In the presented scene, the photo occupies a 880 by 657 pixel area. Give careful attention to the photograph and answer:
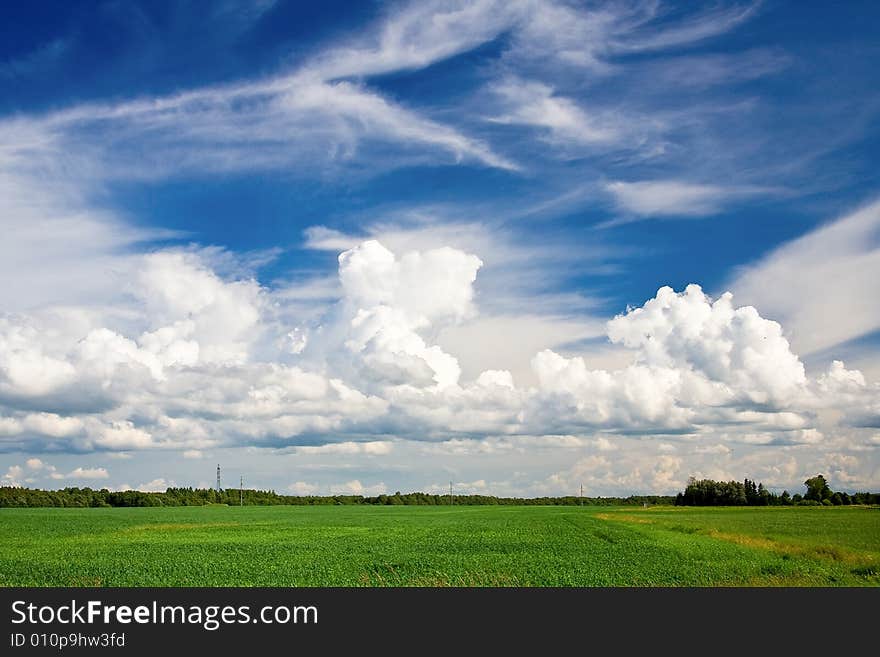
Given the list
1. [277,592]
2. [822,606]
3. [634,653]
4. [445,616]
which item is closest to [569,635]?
[634,653]

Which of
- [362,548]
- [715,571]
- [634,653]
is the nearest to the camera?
[634,653]

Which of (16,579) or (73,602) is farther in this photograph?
(16,579)

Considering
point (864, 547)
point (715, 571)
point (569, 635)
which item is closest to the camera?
point (569, 635)

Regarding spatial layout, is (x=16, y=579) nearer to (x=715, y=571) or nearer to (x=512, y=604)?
(x=512, y=604)

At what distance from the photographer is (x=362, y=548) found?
5869 cm

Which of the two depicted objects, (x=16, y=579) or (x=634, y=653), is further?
(x=16, y=579)

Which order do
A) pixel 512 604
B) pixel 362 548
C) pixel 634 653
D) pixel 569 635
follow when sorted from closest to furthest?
pixel 634 653
pixel 569 635
pixel 512 604
pixel 362 548

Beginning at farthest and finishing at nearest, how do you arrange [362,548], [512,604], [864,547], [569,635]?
[864,547], [362,548], [512,604], [569,635]

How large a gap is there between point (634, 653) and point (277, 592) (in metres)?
16.2

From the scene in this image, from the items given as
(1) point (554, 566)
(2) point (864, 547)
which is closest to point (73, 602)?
(1) point (554, 566)

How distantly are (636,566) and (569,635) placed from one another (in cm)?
2122

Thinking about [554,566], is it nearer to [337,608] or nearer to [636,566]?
[636,566]

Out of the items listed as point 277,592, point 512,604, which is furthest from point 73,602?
point 512,604

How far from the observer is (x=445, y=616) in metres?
25.6
